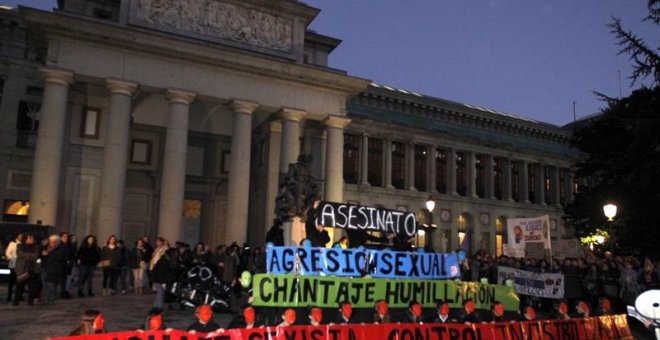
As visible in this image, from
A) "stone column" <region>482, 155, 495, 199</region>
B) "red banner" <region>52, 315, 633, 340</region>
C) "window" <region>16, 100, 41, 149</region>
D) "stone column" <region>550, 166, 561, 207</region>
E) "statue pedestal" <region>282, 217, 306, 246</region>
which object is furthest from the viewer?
"stone column" <region>550, 166, 561, 207</region>

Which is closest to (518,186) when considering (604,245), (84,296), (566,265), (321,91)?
(604,245)

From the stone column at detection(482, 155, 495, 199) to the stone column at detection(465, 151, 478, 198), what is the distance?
1.48 metres

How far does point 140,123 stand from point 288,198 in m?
22.0

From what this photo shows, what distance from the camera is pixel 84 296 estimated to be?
18344 millimetres

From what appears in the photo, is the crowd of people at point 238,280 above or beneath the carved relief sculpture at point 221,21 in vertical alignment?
beneath

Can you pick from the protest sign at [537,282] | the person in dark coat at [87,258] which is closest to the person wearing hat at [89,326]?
the person in dark coat at [87,258]

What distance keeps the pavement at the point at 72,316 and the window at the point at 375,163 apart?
2817 centimetres

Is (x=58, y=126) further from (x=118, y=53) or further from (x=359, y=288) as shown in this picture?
(x=359, y=288)

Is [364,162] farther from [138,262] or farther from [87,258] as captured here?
[87,258]

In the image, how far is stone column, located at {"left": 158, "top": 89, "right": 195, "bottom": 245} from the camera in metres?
27.4

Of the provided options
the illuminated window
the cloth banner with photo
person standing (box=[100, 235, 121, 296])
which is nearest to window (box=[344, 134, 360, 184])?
the illuminated window

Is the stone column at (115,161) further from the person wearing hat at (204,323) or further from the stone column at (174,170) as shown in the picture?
the person wearing hat at (204,323)

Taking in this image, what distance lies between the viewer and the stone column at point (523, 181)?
53688mm

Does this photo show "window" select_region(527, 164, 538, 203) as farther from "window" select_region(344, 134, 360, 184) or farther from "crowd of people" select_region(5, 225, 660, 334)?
"crowd of people" select_region(5, 225, 660, 334)
